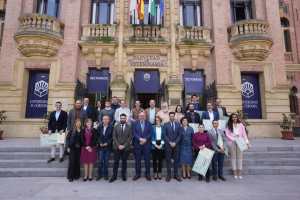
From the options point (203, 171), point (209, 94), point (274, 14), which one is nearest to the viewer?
point (203, 171)

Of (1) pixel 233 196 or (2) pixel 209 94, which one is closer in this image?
(1) pixel 233 196

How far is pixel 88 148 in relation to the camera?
16.2 feet

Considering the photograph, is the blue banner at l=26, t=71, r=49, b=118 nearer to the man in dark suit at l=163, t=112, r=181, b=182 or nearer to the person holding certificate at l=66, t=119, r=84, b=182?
the person holding certificate at l=66, t=119, r=84, b=182

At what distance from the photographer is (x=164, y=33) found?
35.8 ft

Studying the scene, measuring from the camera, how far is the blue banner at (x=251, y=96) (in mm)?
10805

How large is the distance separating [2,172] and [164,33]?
10547 millimetres

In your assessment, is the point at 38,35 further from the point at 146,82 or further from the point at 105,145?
the point at 105,145

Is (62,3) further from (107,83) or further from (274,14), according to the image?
(274,14)

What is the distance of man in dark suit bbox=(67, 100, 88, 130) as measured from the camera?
6.09 metres

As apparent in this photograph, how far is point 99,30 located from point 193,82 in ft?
23.4

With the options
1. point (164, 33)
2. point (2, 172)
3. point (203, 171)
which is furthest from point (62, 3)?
point (203, 171)

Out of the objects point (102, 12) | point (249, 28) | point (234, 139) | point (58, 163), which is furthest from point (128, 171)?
point (249, 28)

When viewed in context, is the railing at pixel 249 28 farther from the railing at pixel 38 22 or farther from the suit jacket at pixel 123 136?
the railing at pixel 38 22

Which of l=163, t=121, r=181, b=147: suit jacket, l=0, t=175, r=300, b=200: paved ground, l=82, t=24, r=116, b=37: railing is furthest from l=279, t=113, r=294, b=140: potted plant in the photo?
l=82, t=24, r=116, b=37: railing
